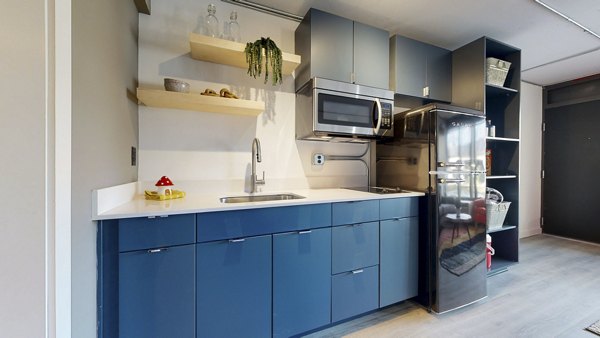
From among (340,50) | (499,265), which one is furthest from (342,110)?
(499,265)

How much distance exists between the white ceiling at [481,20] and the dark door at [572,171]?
113 cm

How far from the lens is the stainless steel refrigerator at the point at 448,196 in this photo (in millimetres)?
1765

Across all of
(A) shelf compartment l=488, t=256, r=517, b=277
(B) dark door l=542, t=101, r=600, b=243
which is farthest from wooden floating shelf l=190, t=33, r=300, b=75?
(B) dark door l=542, t=101, r=600, b=243

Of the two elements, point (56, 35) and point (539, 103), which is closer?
point (56, 35)

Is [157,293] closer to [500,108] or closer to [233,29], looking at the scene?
[233,29]

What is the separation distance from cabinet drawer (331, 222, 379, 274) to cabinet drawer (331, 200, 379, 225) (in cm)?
4

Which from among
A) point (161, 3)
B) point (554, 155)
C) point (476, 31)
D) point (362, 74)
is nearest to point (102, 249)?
point (161, 3)

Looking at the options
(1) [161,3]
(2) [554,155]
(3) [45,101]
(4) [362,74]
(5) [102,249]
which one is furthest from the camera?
(2) [554,155]

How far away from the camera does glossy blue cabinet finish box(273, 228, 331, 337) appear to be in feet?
4.52

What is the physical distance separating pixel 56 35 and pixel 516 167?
11.5 feet

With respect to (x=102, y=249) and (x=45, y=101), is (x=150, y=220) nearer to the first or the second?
(x=102, y=249)

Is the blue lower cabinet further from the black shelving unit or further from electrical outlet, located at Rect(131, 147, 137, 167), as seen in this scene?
the black shelving unit

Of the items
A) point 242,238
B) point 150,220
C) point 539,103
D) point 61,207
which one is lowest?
point 242,238

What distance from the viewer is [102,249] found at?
3.40 ft
